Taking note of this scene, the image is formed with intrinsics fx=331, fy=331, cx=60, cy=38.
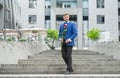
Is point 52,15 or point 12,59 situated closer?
point 12,59

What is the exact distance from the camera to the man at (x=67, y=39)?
1044 cm

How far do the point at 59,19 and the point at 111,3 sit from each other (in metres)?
9.15

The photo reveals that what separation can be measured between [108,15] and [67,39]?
148 ft

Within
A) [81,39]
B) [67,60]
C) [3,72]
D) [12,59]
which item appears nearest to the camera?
[67,60]

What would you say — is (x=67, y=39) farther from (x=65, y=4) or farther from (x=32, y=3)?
(x=32, y=3)

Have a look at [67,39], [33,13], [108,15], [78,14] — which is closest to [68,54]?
[67,39]

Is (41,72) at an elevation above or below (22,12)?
below

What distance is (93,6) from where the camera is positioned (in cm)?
5500

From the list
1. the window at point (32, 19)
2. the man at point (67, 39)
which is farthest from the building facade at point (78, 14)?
the man at point (67, 39)

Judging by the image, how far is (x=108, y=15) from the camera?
54.7 meters

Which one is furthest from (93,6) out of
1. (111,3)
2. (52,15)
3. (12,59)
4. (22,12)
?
(12,59)

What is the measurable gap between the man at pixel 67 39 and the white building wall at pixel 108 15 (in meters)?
43.6

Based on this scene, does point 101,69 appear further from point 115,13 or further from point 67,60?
point 115,13

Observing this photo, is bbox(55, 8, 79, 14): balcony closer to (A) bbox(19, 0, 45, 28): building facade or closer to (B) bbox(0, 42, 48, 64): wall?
(A) bbox(19, 0, 45, 28): building facade
